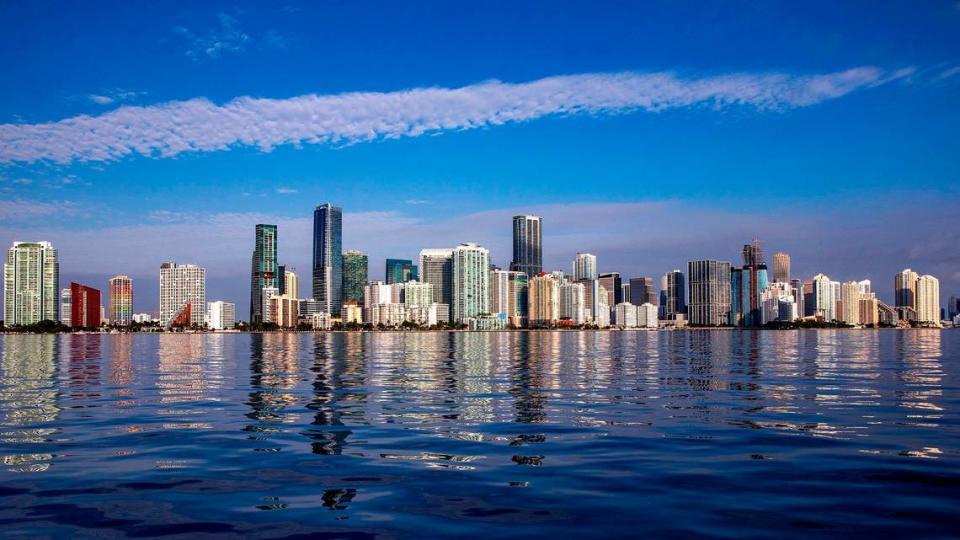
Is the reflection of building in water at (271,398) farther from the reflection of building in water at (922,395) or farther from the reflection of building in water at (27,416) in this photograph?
the reflection of building in water at (922,395)

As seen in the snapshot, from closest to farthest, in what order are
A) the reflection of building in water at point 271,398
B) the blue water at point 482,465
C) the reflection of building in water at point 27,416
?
the blue water at point 482,465
the reflection of building in water at point 27,416
the reflection of building in water at point 271,398

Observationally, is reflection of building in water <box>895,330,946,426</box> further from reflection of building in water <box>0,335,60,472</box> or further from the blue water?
reflection of building in water <box>0,335,60,472</box>

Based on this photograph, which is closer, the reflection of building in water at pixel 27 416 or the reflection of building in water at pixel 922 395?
the reflection of building in water at pixel 27 416

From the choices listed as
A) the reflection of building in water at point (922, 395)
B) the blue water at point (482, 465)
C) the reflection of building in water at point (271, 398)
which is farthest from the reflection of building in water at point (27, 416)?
the reflection of building in water at point (922, 395)

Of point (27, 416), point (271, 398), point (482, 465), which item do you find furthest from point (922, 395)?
point (27, 416)

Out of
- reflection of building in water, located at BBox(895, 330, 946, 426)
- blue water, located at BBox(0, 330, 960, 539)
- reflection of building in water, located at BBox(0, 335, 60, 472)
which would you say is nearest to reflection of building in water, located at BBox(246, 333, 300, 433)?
blue water, located at BBox(0, 330, 960, 539)

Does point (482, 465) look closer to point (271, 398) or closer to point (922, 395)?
point (271, 398)

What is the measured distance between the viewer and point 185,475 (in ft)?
61.9

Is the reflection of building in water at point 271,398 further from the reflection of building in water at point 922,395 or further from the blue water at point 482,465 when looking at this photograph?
the reflection of building in water at point 922,395

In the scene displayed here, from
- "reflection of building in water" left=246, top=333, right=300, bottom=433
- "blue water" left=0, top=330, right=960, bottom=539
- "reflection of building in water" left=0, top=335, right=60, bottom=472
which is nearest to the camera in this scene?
"blue water" left=0, top=330, right=960, bottom=539

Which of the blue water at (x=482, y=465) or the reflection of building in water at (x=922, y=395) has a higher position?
the blue water at (x=482, y=465)

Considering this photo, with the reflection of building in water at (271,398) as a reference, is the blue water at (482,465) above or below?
above

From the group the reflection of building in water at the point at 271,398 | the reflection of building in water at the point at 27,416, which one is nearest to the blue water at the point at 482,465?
the reflection of building in water at the point at 27,416

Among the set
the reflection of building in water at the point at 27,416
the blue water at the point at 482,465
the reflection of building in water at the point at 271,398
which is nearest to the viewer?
the blue water at the point at 482,465
